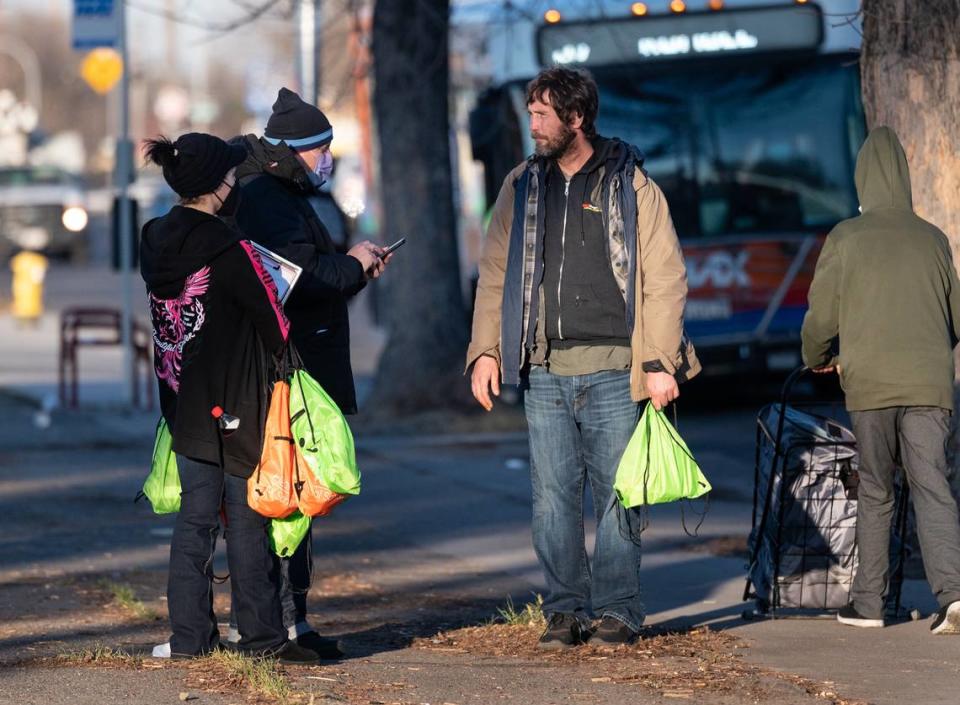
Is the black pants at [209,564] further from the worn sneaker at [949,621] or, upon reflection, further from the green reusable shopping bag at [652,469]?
the worn sneaker at [949,621]

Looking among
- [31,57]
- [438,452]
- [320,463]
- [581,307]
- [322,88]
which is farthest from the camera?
[31,57]

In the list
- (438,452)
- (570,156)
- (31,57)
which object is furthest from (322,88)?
(31,57)

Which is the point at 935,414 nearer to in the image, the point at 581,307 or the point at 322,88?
the point at 581,307

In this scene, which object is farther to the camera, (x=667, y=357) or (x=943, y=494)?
(x=943, y=494)

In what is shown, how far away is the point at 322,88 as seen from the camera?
2281 centimetres

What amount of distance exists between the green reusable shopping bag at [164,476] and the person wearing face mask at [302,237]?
436mm

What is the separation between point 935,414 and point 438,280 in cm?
886

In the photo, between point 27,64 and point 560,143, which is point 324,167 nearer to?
point 560,143

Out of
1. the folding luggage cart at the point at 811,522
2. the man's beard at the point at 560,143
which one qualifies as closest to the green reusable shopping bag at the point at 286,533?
the man's beard at the point at 560,143

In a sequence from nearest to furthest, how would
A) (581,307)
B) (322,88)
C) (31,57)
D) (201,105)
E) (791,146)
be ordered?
(581,307) < (791,146) < (322,88) < (201,105) < (31,57)

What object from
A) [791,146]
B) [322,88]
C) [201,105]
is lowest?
[791,146]

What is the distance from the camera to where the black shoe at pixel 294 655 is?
18.9ft

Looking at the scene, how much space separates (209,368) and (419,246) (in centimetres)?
933

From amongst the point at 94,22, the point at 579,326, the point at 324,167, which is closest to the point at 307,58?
the point at 94,22
